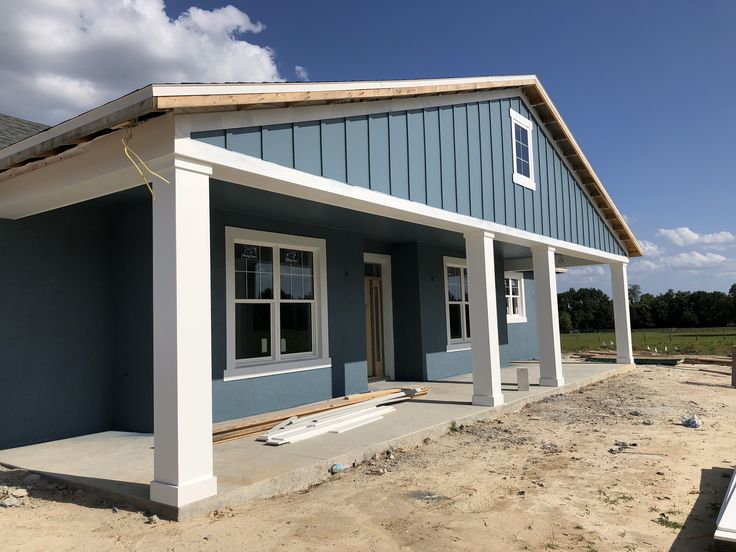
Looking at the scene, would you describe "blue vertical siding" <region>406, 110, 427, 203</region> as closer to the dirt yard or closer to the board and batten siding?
the board and batten siding

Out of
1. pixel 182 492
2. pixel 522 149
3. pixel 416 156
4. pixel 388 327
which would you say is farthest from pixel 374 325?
pixel 182 492

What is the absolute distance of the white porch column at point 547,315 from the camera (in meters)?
11.1

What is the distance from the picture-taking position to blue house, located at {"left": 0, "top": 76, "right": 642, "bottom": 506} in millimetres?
4512

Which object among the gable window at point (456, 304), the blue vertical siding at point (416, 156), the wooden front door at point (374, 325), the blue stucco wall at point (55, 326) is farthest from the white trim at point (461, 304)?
the blue stucco wall at point (55, 326)

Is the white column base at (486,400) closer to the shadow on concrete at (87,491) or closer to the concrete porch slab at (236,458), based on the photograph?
the concrete porch slab at (236,458)

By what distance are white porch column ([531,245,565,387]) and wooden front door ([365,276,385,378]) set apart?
341 centimetres

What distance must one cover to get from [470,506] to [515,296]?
1408 centimetres

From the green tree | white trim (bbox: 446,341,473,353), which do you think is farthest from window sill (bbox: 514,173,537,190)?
the green tree

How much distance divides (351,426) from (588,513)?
3.34 metres

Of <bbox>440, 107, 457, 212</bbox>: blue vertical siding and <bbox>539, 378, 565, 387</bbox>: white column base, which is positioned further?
<bbox>539, 378, 565, 387</bbox>: white column base

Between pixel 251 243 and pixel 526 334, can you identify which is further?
pixel 526 334

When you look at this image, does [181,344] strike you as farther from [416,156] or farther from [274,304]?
[416,156]

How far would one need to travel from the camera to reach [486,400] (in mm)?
8828

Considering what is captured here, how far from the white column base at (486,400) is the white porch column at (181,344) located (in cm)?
535
